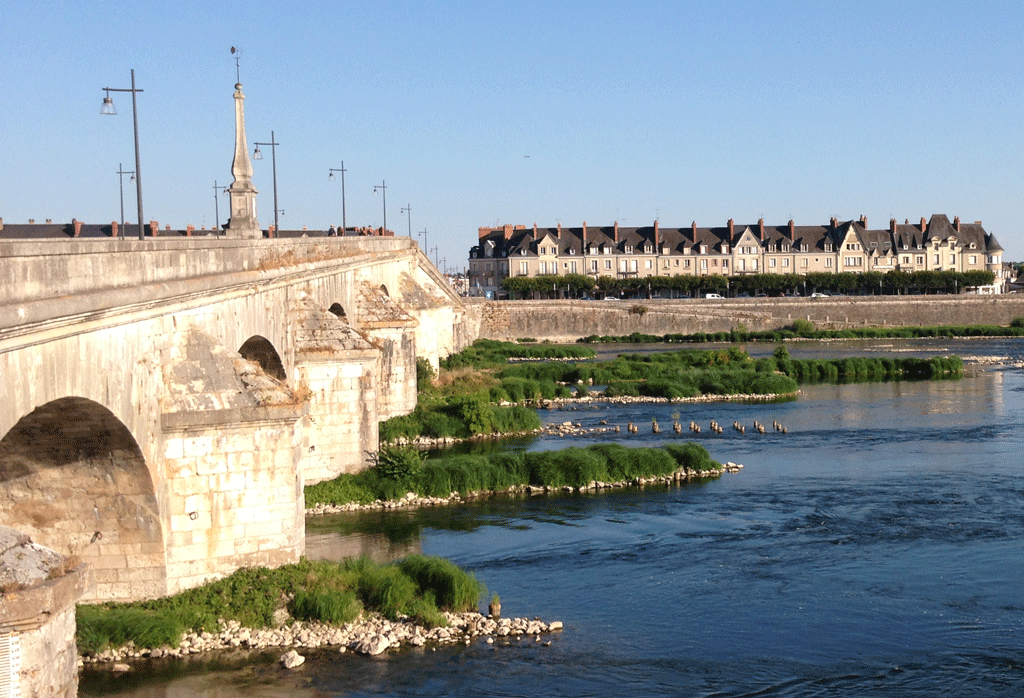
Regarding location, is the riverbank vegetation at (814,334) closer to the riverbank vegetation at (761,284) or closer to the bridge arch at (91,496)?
the riverbank vegetation at (761,284)

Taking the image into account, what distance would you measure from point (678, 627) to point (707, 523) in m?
6.29

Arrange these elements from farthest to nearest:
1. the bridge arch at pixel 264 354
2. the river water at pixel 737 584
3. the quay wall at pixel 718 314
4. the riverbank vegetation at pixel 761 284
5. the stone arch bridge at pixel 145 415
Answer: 1. the riverbank vegetation at pixel 761 284
2. the quay wall at pixel 718 314
3. the bridge arch at pixel 264 354
4. the river water at pixel 737 584
5. the stone arch bridge at pixel 145 415

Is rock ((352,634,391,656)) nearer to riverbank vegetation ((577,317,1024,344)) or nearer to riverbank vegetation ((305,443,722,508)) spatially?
riverbank vegetation ((305,443,722,508))

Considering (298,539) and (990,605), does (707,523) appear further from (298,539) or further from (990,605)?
(298,539)

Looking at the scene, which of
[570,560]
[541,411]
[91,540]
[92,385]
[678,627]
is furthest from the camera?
[541,411]

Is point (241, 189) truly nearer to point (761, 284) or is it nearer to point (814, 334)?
point (814, 334)

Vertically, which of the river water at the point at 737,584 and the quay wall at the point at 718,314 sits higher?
the quay wall at the point at 718,314

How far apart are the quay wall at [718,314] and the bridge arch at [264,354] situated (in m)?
60.7

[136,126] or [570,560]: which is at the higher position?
[136,126]

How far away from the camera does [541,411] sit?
42094 millimetres

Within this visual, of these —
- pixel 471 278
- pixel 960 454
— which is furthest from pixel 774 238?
pixel 960 454

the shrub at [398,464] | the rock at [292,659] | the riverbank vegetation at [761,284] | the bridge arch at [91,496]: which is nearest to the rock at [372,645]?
the rock at [292,659]

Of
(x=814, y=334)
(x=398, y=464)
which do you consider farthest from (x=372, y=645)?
(x=814, y=334)

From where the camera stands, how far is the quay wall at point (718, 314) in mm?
86000
